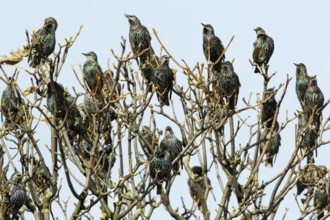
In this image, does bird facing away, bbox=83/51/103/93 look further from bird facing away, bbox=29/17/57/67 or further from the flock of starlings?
bird facing away, bbox=29/17/57/67

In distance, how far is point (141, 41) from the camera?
15867mm

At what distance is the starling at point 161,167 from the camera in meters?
13.0

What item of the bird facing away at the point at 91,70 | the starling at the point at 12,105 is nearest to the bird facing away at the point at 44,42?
the starling at the point at 12,105

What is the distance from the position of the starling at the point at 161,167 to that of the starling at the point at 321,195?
3.66m

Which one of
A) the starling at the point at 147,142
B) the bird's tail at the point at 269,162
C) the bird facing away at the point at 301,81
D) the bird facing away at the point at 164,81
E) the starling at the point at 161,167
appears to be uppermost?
the bird facing away at the point at 301,81

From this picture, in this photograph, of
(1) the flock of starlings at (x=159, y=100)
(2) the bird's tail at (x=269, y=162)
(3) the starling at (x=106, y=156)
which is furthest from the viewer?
(2) the bird's tail at (x=269, y=162)

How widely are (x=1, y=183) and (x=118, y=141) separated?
2495mm

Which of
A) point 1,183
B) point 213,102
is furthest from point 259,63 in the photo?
point 1,183

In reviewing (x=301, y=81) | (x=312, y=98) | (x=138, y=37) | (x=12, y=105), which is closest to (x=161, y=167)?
(x=12, y=105)

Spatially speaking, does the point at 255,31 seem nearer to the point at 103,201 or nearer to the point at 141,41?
the point at 141,41

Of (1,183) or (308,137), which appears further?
(308,137)

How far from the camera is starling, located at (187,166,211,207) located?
14.4 metres

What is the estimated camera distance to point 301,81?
17.0 metres

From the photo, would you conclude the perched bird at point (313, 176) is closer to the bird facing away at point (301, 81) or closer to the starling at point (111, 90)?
the bird facing away at point (301, 81)
